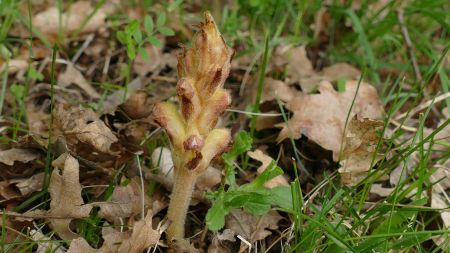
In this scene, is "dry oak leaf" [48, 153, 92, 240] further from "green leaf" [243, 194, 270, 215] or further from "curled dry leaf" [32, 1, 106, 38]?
"curled dry leaf" [32, 1, 106, 38]

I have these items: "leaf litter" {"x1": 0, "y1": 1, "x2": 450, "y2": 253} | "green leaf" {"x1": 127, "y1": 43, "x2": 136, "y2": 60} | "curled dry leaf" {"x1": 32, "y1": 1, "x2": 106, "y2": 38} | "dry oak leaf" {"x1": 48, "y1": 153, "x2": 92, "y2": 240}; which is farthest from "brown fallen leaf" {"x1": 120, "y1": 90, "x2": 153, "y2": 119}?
"curled dry leaf" {"x1": 32, "y1": 1, "x2": 106, "y2": 38}

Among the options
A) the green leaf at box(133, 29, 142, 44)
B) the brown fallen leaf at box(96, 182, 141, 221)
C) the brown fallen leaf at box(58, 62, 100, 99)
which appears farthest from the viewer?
the brown fallen leaf at box(58, 62, 100, 99)

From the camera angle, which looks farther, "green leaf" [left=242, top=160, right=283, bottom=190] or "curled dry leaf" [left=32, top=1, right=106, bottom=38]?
"curled dry leaf" [left=32, top=1, right=106, bottom=38]

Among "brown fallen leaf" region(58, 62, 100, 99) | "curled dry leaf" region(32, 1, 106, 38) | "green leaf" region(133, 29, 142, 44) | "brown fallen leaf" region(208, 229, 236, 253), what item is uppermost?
"green leaf" region(133, 29, 142, 44)

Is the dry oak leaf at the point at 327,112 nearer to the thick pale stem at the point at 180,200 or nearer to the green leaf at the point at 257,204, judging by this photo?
the green leaf at the point at 257,204

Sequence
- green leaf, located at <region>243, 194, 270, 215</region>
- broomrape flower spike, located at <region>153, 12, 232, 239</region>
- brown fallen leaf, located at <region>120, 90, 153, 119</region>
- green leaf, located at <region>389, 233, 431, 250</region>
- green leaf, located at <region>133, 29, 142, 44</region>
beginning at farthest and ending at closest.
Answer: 1. green leaf, located at <region>133, 29, 142, 44</region>
2. brown fallen leaf, located at <region>120, 90, 153, 119</region>
3. green leaf, located at <region>243, 194, 270, 215</region>
4. green leaf, located at <region>389, 233, 431, 250</region>
5. broomrape flower spike, located at <region>153, 12, 232, 239</region>

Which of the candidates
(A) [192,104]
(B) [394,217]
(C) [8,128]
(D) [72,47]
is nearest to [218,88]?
(A) [192,104]

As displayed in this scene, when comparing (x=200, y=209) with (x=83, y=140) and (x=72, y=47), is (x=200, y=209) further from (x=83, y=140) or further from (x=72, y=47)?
(x=72, y=47)
